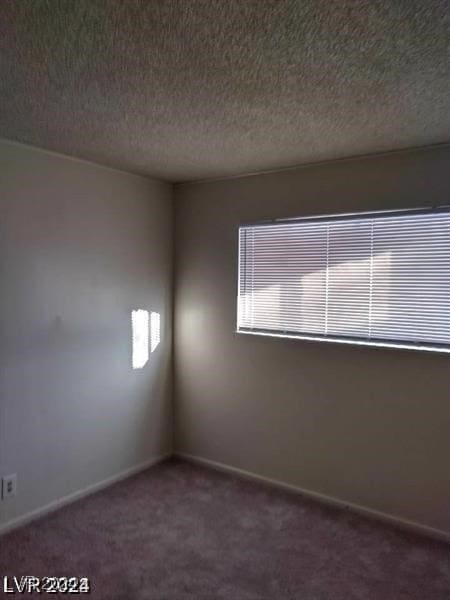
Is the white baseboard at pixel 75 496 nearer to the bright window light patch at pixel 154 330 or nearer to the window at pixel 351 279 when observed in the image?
the bright window light patch at pixel 154 330

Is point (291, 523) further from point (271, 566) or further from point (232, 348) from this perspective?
point (232, 348)

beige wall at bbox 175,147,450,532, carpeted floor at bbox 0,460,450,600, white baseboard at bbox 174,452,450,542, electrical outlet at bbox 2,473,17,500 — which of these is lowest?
carpeted floor at bbox 0,460,450,600

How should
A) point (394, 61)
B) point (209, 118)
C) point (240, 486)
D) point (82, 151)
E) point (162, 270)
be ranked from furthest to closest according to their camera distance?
point (162, 270), point (240, 486), point (82, 151), point (209, 118), point (394, 61)

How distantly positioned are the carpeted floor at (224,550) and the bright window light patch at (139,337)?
93 cm

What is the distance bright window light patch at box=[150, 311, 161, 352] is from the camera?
351cm

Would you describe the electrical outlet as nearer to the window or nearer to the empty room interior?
the empty room interior

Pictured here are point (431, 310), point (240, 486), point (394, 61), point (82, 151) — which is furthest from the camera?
point (240, 486)

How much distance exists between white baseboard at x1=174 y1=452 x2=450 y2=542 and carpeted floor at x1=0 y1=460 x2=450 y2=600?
0.20 ft

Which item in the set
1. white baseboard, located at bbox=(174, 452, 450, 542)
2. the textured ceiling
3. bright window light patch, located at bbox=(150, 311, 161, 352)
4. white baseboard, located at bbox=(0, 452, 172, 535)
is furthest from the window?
white baseboard, located at bbox=(0, 452, 172, 535)

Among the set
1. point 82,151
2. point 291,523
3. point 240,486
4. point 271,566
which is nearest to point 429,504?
point 291,523

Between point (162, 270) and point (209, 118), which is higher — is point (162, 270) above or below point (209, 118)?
below

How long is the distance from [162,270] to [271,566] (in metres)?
2.21

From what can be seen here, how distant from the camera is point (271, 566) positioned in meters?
2.29

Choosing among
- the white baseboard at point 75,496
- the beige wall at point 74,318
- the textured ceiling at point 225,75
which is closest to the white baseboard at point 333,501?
the white baseboard at point 75,496
